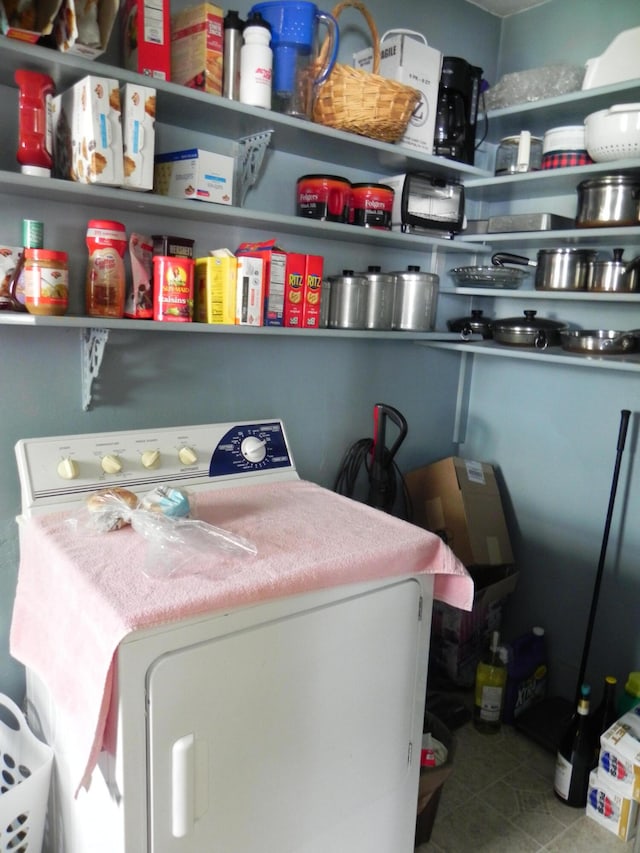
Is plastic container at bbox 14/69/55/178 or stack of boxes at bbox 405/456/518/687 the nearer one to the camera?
plastic container at bbox 14/69/55/178

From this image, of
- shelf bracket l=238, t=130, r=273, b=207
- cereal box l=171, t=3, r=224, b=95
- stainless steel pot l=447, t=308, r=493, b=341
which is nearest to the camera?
cereal box l=171, t=3, r=224, b=95

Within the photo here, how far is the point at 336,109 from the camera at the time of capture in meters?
1.78

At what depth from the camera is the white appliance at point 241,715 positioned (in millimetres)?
1095

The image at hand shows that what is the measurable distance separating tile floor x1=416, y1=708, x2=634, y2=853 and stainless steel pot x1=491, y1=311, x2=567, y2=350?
53.3 inches

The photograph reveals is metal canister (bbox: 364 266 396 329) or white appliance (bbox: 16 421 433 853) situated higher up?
metal canister (bbox: 364 266 396 329)

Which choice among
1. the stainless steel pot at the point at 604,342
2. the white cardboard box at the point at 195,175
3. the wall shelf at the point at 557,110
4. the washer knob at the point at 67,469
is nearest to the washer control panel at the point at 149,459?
the washer knob at the point at 67,469

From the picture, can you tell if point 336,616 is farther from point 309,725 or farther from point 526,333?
point 526,333

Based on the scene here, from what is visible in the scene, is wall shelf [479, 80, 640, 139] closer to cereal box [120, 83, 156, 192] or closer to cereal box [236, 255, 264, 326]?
cereal box [236, 255, 264, 326]

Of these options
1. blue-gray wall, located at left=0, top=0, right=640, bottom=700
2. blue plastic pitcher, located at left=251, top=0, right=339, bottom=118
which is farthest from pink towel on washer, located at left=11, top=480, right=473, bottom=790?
blue plastic pitcher, located at left=251, top=0, right=339, bottom=118

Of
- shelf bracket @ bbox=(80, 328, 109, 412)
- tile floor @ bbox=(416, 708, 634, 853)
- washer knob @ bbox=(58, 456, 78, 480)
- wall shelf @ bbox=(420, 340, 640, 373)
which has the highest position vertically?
wall shelf @ bbox=(420, 340, 640, 373)

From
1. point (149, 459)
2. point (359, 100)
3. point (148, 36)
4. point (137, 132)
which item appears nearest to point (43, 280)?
point (137, 132)

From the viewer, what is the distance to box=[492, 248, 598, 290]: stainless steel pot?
2.03m

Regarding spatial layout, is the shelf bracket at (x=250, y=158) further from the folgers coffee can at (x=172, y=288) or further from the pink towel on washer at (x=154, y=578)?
the pink towel on washer at (x=154, y=578)

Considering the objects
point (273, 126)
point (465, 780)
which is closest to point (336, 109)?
point (273, 126)
